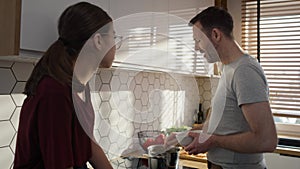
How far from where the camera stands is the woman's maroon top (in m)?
0.78

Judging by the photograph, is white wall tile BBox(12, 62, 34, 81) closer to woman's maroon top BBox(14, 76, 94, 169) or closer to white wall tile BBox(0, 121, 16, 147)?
white wall tile BBox(0, 121, 16, 147)

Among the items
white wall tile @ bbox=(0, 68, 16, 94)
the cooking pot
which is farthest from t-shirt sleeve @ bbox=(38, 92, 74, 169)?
the cooking pot

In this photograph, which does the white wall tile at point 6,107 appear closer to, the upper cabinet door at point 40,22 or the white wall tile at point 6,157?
the white wall tile at point 6,157

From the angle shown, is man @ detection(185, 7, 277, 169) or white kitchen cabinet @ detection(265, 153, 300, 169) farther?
white kitchen cabinet @ detection(265, 153, 300, 169)

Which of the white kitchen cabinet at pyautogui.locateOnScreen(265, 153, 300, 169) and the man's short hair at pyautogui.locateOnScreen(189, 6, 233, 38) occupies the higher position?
the man's short hair at pyautogui.locateOnScreen(189, 6, 233, 38)

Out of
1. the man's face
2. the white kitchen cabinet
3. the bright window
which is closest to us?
the man's face

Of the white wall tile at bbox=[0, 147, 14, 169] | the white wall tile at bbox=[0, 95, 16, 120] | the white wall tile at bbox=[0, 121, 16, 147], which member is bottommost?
the white wall tile at bbox=[0, 147, 14, 169]

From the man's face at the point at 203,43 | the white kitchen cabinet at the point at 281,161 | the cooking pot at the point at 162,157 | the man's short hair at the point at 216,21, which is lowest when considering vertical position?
the white kitchen cabinet at the point at 281,161

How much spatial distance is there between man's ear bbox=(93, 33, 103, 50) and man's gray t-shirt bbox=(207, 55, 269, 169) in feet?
1.95

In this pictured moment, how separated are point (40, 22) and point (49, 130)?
0.35 metres

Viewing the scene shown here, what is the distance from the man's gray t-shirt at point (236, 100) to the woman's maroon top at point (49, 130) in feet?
2.21

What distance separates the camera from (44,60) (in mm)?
877

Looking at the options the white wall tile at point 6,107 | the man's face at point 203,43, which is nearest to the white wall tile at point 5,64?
the white wall tile at point 6,107

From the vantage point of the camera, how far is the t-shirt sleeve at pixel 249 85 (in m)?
1.13
